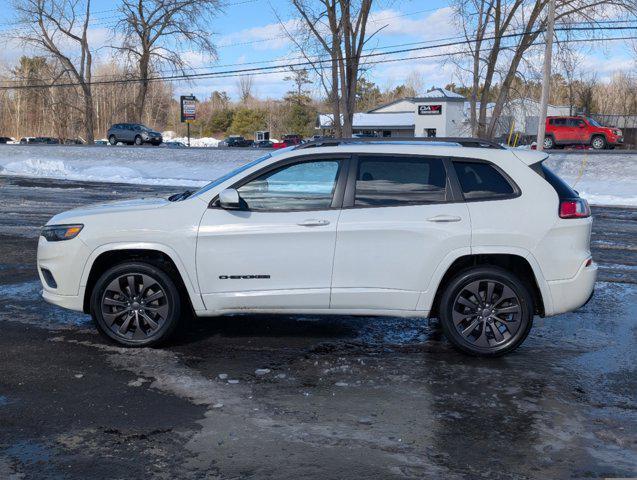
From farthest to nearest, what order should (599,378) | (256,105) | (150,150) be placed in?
(256,105), (150,150), (599,378)

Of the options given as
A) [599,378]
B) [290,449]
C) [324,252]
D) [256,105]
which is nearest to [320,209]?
[324,252]

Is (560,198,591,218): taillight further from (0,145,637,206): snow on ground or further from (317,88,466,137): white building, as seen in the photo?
(317,88,466,137): white building

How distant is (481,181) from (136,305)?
3074 mm

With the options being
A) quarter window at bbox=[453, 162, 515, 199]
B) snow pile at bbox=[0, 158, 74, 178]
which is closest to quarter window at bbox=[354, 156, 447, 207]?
quarter window at bbox=[453, 162, 515, 199]

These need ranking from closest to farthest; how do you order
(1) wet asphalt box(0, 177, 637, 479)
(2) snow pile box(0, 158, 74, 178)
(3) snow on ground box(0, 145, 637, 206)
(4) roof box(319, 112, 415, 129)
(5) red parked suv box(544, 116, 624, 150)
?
(1) wet asphalt box(0, 177, 637, 479) < (3) snow on ground box(0, 145, 637, 206) < (2) snow pile box(0, 158, 74, 178) < (5) red parked suv box(544, 116, 624, 150) < (4) roof box(319, 112, 415, 129)

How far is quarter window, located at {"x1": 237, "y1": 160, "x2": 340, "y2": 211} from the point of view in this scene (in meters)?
5.40

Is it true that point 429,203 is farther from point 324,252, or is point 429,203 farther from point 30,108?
point 30,108

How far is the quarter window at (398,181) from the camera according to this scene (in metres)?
5.36

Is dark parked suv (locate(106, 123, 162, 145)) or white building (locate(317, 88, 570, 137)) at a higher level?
white building (locate(317, 88, 570, 137))

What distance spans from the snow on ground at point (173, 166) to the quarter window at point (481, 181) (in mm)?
15907

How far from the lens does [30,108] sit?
104m

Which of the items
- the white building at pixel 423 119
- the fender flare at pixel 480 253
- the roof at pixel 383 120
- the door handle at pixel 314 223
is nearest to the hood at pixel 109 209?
the door handle at pixel 314 223

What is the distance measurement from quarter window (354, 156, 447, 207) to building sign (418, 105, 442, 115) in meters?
64.6

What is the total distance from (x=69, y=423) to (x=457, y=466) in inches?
93.9
